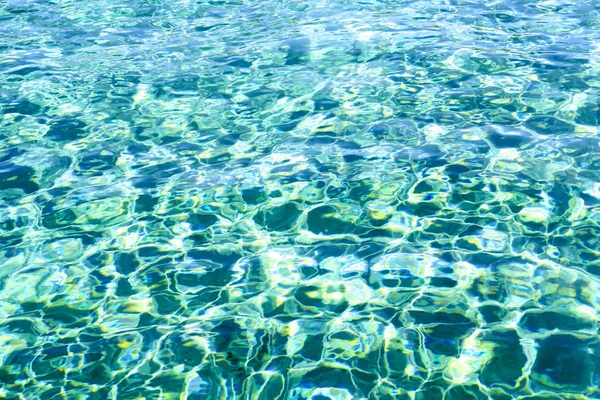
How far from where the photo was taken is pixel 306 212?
166 inches

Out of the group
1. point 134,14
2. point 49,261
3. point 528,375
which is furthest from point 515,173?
point 134,14

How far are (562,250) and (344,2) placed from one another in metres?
4.69

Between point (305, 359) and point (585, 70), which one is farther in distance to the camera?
point (585, 70)

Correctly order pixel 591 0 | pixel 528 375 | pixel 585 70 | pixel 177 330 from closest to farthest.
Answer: pixel 528 375 < pixel 177 330 < pixel 585 70 < pixel 591 0

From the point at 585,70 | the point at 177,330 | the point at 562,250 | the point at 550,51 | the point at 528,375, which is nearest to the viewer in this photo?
the point at 528,375

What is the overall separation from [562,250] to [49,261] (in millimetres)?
2849

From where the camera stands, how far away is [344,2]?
7.67 metres

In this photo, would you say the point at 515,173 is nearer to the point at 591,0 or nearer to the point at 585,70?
the point at 585,70

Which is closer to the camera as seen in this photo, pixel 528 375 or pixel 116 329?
pixel 528 375

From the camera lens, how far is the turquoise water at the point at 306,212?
10.3 feet

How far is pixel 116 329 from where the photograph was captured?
133 inches

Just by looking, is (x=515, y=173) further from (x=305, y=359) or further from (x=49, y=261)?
(x=49, y=261)

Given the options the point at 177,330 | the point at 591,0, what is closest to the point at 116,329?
the point at 177,330

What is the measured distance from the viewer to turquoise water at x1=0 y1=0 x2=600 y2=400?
315 centimetres
